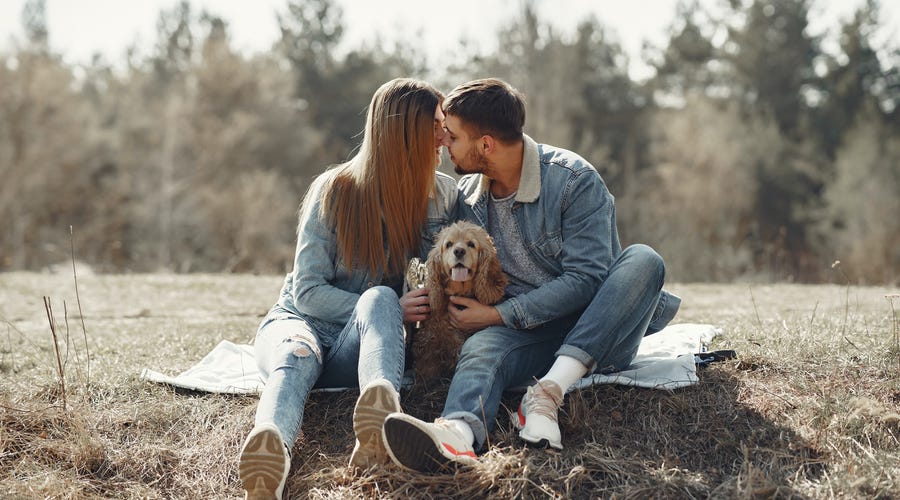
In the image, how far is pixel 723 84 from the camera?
25578 mm

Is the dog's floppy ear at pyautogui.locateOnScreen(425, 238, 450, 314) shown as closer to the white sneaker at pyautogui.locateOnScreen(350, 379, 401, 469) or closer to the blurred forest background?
the white sneaker at pyautogui.locateOnScreen(350, 379, 401, 469)

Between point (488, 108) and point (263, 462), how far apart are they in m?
1.82

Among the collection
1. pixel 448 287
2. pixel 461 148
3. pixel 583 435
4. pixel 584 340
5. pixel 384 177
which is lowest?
pixel 583 435

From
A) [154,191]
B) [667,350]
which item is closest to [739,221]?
[154,191]

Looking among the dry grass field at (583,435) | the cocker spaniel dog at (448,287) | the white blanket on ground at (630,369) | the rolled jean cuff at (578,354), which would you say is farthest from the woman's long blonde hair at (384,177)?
the rolled jean cuff at (578,354)

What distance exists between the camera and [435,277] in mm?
3676

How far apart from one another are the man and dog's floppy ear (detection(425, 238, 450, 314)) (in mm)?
88

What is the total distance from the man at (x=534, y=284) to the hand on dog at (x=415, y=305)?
14cm

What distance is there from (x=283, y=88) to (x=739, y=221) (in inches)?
564

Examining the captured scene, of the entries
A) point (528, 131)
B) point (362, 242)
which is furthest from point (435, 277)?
point (528, 131)

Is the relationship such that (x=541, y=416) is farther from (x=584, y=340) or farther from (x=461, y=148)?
(x=461, y=148)

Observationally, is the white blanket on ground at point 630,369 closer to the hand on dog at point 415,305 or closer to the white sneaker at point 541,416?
the white sneaker at point 541,416

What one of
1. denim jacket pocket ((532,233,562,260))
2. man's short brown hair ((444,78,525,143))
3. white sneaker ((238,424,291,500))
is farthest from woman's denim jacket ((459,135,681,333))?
white sneaker ((238,424,291,500))

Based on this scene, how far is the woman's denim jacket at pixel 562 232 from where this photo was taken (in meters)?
3.35
